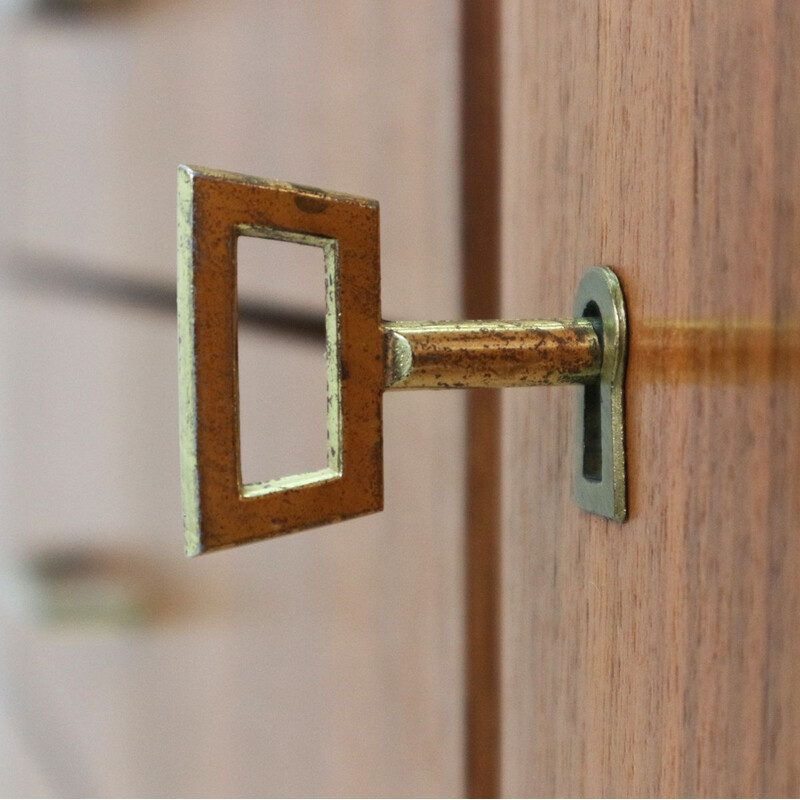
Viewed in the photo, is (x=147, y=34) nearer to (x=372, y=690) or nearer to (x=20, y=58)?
(x=20, y=58)

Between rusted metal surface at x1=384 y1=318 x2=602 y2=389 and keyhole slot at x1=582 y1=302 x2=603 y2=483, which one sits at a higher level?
rusted metal surface at x1=384 y1=318 x2=602 y2=389

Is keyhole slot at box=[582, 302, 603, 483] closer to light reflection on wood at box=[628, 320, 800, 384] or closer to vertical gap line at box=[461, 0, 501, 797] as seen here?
light reflection on wood at box=[628, 320, 800, 384]

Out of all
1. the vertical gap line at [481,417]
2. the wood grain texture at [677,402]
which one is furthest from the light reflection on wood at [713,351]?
the vertical gap line at [481,417]

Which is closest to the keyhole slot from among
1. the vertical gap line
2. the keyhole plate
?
the keyhole plate

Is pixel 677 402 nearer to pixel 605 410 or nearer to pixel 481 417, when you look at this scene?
pixel 605 410

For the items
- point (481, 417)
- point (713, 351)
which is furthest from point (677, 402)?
point (481, 417)

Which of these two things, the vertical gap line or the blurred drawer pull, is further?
the vertical gap line

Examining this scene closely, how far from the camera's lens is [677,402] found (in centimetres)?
16

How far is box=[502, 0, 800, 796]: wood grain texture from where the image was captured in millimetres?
130

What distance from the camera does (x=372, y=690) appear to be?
15.6 inches

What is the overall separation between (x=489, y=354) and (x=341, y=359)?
0.03 m

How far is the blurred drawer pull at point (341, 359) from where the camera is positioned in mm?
149

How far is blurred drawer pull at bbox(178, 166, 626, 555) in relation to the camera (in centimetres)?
15

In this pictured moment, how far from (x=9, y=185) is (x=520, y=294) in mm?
342
